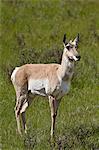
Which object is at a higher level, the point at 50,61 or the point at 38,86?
the point at 38,86

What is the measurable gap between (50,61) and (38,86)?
489cm

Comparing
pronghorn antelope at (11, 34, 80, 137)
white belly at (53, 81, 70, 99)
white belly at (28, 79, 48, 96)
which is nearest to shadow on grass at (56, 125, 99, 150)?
pronghorn antelope at (11, 34, 80, 137)

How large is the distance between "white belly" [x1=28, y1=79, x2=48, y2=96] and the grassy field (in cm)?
55

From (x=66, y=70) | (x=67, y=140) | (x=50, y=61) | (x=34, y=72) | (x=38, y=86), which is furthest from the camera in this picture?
(x=50, y=61)

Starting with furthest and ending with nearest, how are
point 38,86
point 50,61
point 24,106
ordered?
point 50,61 < point 24,106 < point 38,86

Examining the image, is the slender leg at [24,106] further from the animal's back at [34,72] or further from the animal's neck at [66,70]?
the animal's neck at [66,70]

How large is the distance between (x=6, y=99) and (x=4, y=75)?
203 centimetres

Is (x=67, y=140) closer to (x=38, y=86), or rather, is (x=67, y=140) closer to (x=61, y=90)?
(x=61, y=90)

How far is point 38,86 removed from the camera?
901cm

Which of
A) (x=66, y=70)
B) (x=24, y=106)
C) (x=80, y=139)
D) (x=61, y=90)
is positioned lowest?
(x=80, y=139)

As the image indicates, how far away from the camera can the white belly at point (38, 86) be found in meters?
8.93

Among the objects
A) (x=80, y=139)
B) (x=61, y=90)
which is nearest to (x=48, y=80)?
(x=61, y=90)

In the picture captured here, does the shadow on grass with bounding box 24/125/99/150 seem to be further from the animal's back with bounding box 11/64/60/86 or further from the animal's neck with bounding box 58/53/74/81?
the animal's back with bounding box 11/64/60/86

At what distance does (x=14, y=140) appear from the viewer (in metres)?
8.42
